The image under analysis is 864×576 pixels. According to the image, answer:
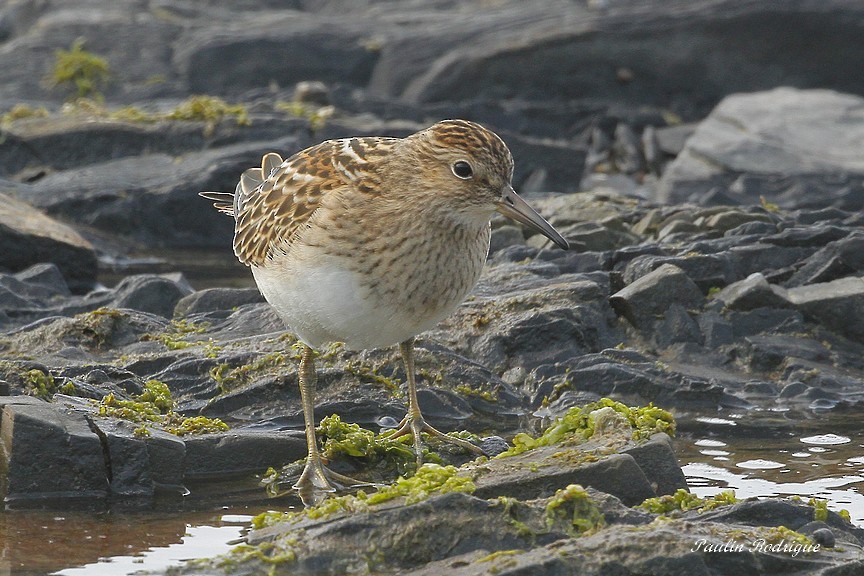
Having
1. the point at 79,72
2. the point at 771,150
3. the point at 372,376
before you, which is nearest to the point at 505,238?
the point at 372,376

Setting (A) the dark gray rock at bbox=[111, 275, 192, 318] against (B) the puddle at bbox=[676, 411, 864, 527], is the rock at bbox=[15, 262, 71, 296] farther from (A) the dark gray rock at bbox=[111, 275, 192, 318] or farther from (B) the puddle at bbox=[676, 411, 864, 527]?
(B) the puddle at bbox=[676, 411, 864, 527]

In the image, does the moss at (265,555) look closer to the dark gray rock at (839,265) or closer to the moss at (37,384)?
the moss at (37,384)

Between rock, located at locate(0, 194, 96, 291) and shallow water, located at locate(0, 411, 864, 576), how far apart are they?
21.1ft

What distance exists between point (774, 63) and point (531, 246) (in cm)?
1077

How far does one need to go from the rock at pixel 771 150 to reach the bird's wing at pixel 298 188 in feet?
30.0

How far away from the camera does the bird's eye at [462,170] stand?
24.1ft

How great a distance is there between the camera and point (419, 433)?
27.2ft

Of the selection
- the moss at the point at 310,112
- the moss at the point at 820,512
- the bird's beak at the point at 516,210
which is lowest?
the moss at the point at 820,512

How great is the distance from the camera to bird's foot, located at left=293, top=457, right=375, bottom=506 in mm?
7651

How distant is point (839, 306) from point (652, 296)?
4.85 ft

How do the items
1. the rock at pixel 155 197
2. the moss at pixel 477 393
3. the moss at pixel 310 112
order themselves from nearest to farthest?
the moss at pixel 477 393, the rock at pixel 155 197, the moss at pixel 310 112

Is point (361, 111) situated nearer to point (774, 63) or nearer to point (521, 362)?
point (774, 63)

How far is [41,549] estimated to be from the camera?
6613 millimetres

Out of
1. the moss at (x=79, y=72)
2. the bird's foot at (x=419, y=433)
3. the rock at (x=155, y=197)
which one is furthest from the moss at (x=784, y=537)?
the moss at (x=79, y=72)
